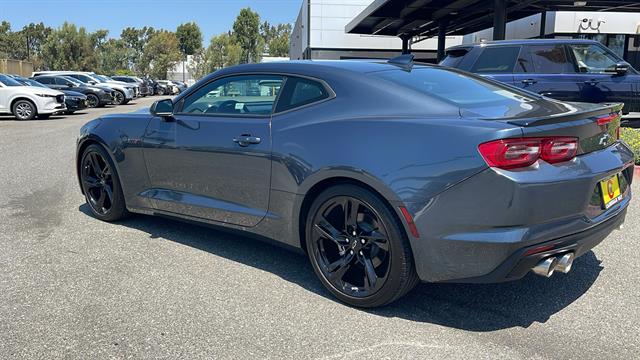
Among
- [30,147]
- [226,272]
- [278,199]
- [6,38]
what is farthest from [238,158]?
[6,38]

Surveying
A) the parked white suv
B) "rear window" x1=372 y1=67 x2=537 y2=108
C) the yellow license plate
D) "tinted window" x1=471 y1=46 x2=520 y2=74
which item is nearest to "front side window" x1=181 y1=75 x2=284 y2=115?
"rear window" x1=372 y1=67 x2=537 y2=108

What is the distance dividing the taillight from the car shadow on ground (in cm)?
100

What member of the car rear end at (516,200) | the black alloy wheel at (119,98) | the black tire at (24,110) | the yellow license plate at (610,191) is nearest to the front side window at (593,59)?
the yellow license plate at (610,191)

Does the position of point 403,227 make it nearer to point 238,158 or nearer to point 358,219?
point 358,219

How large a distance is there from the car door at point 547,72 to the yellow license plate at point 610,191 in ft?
19.0

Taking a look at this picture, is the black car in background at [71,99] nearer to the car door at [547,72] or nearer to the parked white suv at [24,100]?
the parked white suv at [24,100]

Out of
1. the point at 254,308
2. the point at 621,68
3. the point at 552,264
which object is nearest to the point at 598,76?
the point at 621,68

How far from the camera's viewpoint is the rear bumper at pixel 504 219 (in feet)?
8.95

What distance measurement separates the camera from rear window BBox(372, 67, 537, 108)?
3340mm

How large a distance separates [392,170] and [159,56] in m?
73.8

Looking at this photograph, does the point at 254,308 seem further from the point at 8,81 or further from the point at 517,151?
the point at 8,81

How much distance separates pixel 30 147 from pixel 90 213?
629 centimetres

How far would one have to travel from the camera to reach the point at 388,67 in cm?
383

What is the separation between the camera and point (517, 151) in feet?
9.02
